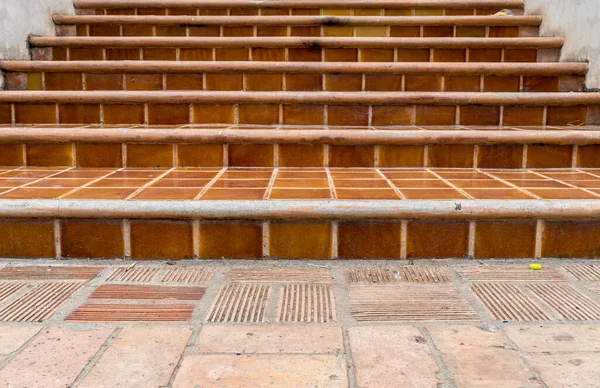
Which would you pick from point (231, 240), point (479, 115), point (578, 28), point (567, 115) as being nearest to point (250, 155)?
point (231, 240)

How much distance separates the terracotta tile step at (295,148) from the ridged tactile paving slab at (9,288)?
0.88 m

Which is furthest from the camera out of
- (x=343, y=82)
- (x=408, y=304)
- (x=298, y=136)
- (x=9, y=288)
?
(x=343, y=82)

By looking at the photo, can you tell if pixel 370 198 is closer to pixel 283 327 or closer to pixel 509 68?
pixel 283 327

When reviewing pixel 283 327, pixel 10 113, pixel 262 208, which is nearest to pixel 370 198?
pixel 262 208

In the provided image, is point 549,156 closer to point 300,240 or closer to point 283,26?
point 300,240

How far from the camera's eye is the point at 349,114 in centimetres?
263

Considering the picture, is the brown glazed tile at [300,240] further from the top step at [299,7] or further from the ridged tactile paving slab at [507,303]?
the top step at [299,7]

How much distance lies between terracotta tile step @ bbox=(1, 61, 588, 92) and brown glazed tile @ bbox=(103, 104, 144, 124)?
1.05ft

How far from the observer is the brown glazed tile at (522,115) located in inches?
104

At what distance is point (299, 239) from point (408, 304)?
445 mm

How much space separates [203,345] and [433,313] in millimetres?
549

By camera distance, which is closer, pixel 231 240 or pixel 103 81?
pixel 231 240

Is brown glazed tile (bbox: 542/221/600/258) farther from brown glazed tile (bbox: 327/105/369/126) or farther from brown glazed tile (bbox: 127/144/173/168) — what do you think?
brown glazed tile (bbox: 127/144/173/168)

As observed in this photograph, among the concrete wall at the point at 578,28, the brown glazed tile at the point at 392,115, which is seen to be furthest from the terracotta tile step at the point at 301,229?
the concrete wall at the point at 578,28
